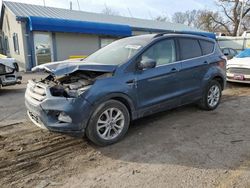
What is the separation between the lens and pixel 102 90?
12.7 feet

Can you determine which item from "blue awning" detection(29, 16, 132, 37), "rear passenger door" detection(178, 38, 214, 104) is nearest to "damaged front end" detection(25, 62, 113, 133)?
"rear passenger door" detection(178, 38, 214, 104)

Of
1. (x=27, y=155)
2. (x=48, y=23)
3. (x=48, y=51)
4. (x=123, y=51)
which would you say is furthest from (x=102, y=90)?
(x=48, y=51)

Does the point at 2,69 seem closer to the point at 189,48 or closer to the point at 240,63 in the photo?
the point at 189,48

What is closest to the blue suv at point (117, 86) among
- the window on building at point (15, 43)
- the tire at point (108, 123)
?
the tire at point (108, 123)

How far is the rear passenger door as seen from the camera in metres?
5.21

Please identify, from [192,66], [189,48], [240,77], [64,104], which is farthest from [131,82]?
[240,77]

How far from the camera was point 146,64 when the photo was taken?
427cm

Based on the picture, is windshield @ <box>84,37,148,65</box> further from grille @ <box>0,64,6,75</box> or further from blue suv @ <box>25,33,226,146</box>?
grille @ <box>0,64,6,75</box>

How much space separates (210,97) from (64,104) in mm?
3788

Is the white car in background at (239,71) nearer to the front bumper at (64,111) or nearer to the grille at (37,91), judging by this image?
the front bumper at (64,111)

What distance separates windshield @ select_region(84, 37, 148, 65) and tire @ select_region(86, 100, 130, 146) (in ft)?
2.72

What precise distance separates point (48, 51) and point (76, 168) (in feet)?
44.8

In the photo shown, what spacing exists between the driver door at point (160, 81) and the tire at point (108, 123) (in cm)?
43

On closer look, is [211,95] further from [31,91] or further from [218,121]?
[31,91]
